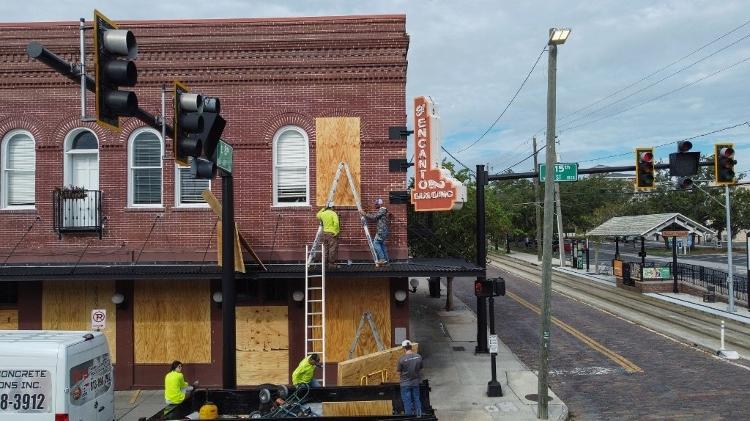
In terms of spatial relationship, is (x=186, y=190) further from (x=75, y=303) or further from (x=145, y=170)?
(x=75, y=303)

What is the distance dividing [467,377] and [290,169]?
23.9ft

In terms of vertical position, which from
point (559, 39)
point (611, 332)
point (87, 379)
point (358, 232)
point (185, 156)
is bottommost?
point (611, 332)

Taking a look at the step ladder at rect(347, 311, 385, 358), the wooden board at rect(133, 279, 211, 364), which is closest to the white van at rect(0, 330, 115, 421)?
the wooden board at rect(133, 279, 211, 364)

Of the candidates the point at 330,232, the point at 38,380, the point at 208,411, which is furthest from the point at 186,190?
the point at 208,411

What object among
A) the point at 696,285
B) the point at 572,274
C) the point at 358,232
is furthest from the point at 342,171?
the point at 572,274

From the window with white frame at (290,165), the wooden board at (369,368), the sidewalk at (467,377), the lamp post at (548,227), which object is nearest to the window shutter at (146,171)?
the window with white frame at (290,165)

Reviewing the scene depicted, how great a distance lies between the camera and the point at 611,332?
2123cm

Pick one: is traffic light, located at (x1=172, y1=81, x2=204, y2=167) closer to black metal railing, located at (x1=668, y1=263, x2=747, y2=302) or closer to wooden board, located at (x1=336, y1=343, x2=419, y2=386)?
wooden board, located at (x1=336, y1=343, x2=419, y2=386)

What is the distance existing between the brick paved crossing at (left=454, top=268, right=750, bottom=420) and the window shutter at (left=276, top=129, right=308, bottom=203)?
8309 mm

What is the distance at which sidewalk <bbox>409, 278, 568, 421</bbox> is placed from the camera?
12383mm

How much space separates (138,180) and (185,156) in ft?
29.2

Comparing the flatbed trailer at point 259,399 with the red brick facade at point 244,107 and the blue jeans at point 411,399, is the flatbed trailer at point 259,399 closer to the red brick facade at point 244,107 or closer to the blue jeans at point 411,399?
the blue jeans at point 411,399

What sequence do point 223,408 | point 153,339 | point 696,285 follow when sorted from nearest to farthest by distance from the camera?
point 223,408
point 153,339
point 696,285

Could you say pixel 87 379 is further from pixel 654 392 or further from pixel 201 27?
pixel 654 392
